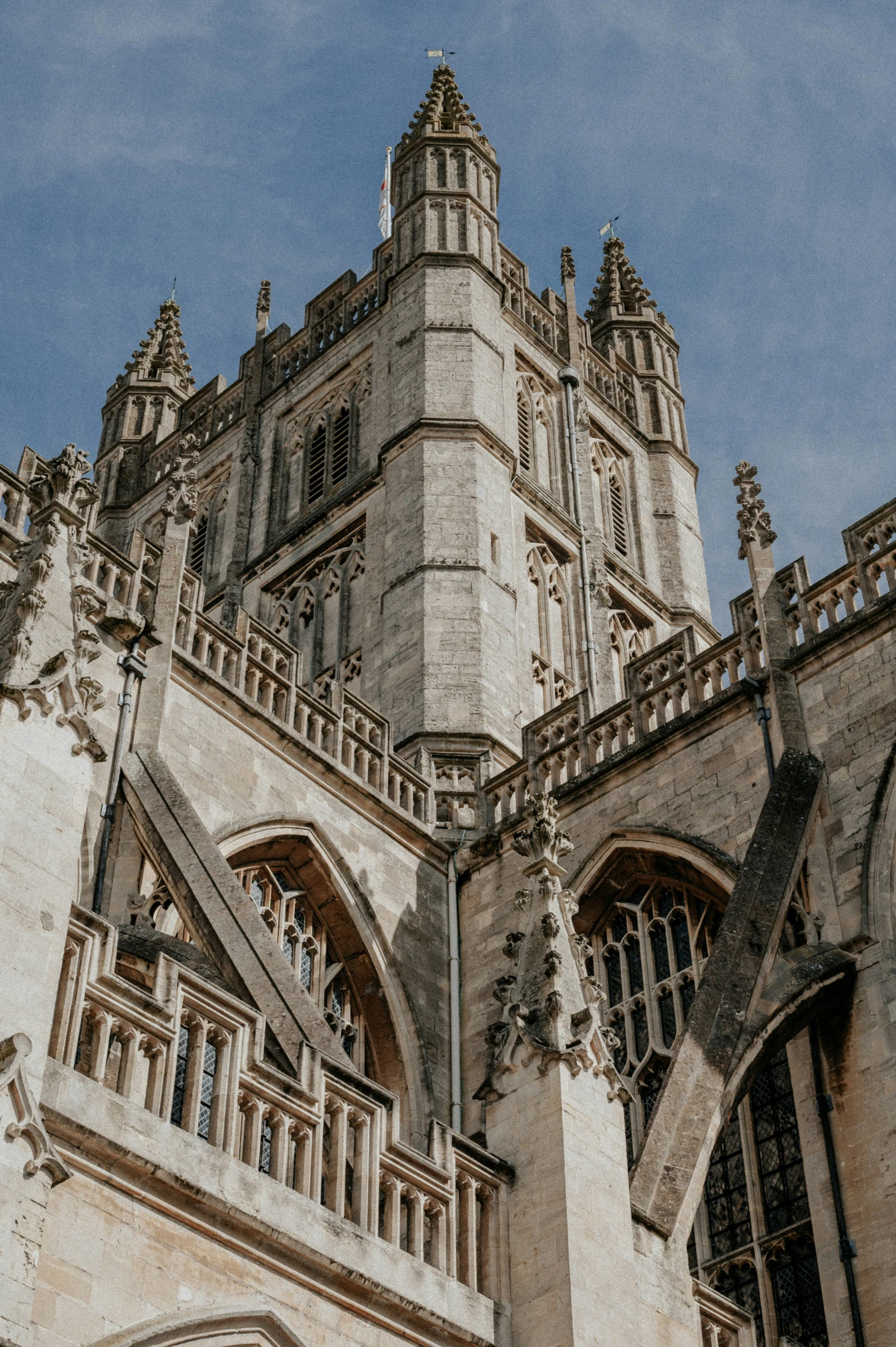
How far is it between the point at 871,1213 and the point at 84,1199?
6.35 meters

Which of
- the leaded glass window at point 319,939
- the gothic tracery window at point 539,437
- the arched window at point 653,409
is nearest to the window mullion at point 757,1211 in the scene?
the leaded glass window at point 319,939

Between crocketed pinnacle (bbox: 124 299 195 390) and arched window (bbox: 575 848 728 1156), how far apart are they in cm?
2235

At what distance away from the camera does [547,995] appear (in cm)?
1010

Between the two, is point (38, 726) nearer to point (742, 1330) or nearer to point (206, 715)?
point (742, 1330)

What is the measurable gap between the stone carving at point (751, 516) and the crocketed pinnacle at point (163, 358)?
20520 mm

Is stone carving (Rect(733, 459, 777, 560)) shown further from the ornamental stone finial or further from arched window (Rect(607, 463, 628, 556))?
arched window (Rect(607, 463, 628, 556))

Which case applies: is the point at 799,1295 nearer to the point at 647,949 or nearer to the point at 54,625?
the point at 647,949

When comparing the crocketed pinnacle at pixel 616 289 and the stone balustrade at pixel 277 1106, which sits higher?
the crocketed pinnacle at pixel 616 289

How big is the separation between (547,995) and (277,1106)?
2.14 metres

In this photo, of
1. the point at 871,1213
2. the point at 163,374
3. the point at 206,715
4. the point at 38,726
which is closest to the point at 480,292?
the point at 163,374

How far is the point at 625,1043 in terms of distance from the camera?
1455cm

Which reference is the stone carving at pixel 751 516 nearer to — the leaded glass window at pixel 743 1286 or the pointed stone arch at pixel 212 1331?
the leaded glass window at pixel 743 1286

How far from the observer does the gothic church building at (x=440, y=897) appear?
7.79 metres

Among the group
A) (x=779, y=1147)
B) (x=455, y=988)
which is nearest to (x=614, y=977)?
(x=455, y=988)
